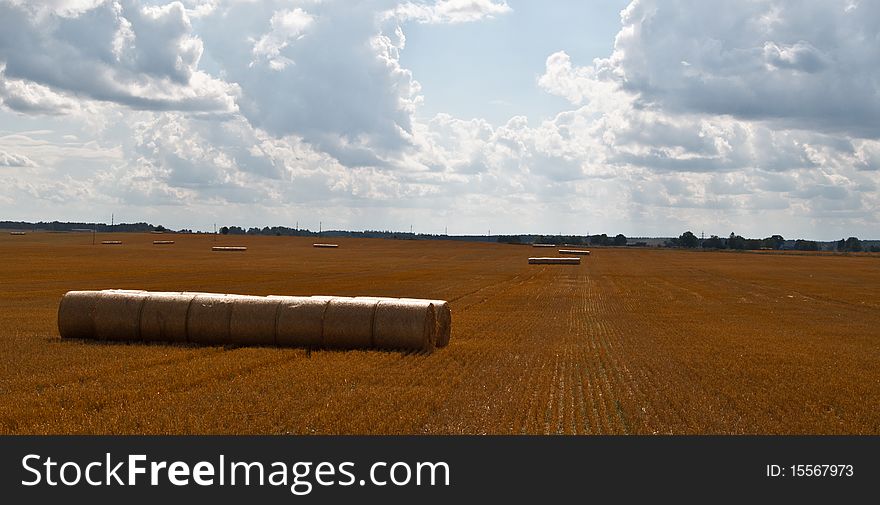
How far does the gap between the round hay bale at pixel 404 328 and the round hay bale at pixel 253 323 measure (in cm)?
237

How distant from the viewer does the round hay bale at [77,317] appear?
20.0 meters

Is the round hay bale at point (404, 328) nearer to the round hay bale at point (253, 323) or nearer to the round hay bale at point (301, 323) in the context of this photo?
the round hay bale at point (301, 323)

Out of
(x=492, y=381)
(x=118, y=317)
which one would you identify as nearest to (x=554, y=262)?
(x=118, y=317)

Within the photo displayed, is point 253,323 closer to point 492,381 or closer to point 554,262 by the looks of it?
point 492,381

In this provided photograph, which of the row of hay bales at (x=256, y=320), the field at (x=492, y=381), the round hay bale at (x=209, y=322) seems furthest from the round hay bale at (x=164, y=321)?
the field at (x=492, y=381)

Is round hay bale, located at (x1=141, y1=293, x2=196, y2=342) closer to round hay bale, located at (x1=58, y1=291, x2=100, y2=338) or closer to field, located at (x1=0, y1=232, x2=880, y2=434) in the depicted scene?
field, located at (x1=0, y1=232, x2=880, y2=434)

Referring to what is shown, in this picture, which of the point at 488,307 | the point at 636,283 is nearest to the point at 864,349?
the point at 488,307

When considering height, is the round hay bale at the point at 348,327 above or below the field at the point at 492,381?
above

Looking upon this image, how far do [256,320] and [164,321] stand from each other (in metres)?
2.15

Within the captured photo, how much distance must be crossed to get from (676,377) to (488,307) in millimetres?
16025

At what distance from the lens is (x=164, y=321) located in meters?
19.7

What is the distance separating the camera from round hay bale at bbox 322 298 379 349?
1894 centimetres

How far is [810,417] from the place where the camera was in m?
12.6

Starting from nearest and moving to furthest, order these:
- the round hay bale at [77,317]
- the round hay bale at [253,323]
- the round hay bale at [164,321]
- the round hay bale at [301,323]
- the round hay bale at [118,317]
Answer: the round hay bale at [301,323] < the round hay bale at [253,323] < the round hay bale at [164,321] < the round hay bale at [118,317] < the round hay bale at [77,317]
